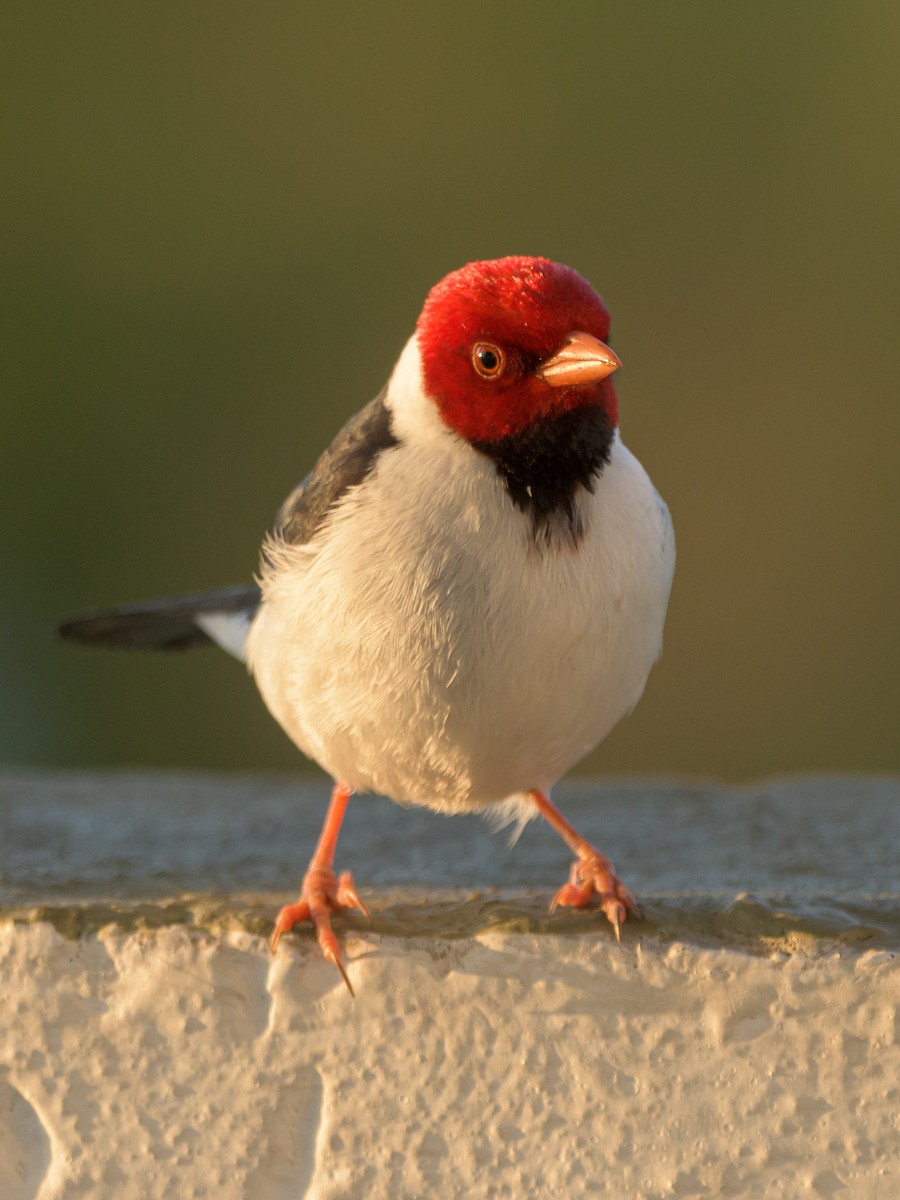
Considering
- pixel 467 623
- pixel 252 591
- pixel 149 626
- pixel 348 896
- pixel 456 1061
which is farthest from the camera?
pixel 149 626

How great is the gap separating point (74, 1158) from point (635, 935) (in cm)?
73

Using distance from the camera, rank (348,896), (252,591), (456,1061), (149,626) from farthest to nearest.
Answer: (149,626), (252,591), (348,896), (456,1061)

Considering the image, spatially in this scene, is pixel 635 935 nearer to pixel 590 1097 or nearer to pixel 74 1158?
pixel 590 1097

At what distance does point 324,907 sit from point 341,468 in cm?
62

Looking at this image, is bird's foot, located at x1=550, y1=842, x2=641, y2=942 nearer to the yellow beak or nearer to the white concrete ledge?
the white concrete ledge

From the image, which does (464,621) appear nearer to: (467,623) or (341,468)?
(467,623)

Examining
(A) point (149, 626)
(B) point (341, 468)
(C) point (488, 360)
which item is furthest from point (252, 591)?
(C) point (488, 360)

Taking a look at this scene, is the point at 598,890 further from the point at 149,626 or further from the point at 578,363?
the point at 149,626

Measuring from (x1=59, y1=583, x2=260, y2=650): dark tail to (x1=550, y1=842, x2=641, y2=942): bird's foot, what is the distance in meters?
1.07

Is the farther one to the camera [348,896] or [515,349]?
[348,896]

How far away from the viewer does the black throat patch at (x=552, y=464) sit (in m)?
2.09

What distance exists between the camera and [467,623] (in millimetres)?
2076

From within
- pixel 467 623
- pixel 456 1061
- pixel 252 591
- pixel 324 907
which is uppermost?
pixel 467 623

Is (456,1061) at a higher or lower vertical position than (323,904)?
lower
